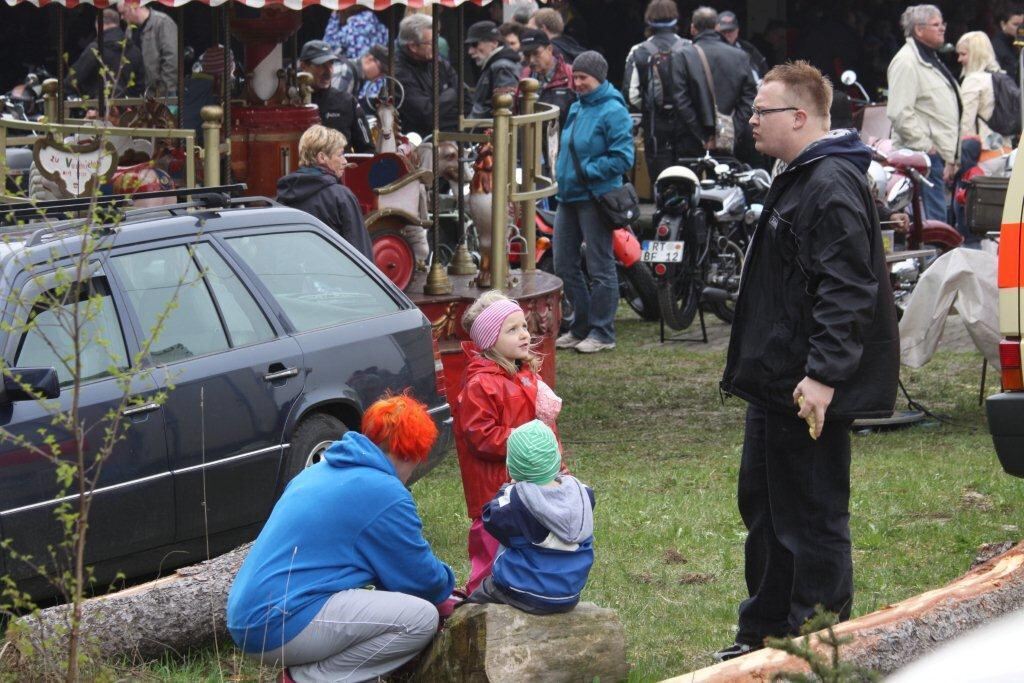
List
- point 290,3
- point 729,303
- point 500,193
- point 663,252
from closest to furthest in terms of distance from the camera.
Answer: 1. point 290,3
2. point 500,193
3. point 663,252
4. point 729,303

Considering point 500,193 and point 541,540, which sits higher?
point 500,193

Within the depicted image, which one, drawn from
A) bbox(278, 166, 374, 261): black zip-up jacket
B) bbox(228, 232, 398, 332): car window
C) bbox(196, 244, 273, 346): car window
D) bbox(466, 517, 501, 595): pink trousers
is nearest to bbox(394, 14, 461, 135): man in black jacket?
bbox(278, 166, 374, 261): black zip-up jacket

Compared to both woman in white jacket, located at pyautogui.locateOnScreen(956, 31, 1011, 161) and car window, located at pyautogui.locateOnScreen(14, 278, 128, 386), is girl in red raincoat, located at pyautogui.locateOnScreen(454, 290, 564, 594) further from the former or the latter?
woman in white jacket, located at pyautogui.locateOnScreen(956, 31, 1011, 161)

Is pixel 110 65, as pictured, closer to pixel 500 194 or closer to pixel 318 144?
pixel 500 194

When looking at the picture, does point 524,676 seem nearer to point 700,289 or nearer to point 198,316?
point 198,316

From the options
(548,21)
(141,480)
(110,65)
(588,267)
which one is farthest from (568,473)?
(548,21)

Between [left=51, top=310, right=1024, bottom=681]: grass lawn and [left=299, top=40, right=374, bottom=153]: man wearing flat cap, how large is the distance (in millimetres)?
2804

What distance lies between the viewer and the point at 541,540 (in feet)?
16.2

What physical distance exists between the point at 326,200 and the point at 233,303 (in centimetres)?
191

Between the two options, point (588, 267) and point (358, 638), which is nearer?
point (358, 638)

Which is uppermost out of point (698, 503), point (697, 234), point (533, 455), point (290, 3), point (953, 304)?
point (290, 3)

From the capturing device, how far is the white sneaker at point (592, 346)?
39.1ft

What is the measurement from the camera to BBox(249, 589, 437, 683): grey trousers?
4.80 metres

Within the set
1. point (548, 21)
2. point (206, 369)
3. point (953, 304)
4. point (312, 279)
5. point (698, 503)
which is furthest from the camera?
point (548, 21)
